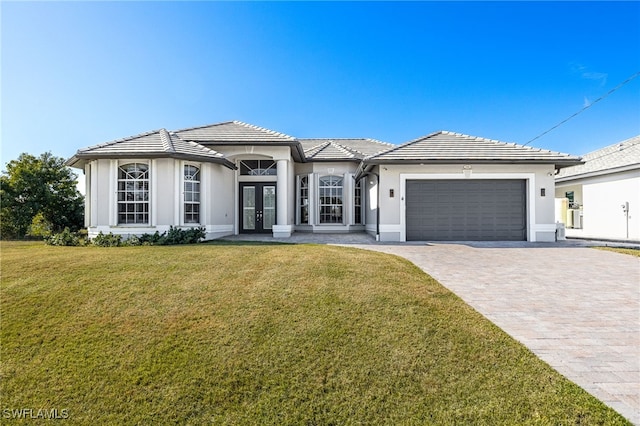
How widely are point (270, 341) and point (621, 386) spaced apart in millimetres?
3512

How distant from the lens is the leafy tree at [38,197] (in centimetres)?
1362

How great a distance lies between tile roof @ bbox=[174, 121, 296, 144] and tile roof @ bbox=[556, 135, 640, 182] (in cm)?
1525

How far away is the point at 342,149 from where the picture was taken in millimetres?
16312

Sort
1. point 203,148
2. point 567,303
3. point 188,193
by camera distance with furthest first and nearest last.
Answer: point 203,148
point 188,193
point 567,303

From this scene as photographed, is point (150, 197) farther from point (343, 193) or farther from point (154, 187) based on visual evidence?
point (343, 193)

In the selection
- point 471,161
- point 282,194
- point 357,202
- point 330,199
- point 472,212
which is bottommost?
point 472,212

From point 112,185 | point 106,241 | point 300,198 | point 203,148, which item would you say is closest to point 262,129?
point 203,148

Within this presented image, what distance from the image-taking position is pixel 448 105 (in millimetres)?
17797

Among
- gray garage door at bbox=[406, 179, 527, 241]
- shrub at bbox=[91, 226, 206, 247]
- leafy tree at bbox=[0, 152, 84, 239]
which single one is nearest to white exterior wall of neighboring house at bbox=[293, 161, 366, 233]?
gray garage door at bbox=[406, 179, 527, 241]

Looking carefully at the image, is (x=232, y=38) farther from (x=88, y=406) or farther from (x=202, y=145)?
(x=88, y=406)

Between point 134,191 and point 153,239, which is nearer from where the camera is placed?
point 153,239

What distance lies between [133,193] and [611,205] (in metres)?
22.9

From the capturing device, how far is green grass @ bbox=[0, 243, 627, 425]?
8.23 ft

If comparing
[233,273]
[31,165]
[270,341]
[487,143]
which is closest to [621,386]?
[270,341]
